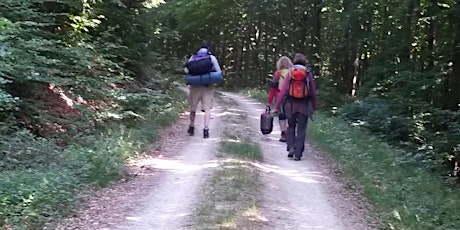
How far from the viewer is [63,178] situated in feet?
23.2

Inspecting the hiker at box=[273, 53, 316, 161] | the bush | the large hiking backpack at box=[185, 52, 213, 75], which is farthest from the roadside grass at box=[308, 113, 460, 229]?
the bush

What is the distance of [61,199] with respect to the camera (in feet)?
21.2

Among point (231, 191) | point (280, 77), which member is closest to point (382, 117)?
point (280, 77)

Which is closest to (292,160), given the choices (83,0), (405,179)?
(405,179)

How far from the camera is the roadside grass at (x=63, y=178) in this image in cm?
573

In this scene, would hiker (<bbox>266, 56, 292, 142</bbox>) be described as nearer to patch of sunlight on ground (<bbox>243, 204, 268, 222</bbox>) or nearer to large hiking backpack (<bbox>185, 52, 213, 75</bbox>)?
large hiking backpack (<bbox>185, 52, 213, 75</bbox>)

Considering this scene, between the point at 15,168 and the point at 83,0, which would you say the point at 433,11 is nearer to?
Result: the point at 83,0

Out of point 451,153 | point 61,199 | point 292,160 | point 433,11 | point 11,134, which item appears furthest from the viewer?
point 433,11

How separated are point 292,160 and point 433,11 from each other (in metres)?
8.14

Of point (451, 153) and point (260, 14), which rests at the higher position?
point (260, 14)

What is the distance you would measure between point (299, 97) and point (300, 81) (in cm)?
31

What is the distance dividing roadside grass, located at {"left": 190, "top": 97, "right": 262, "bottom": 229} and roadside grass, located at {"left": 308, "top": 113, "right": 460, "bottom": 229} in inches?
67.3

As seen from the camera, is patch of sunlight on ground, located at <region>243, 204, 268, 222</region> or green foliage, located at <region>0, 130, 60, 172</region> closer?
patch of sunlight on ground, located at <region>243, 204, 268, 222</region>

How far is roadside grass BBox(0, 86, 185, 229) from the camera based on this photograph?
5.73 meters
